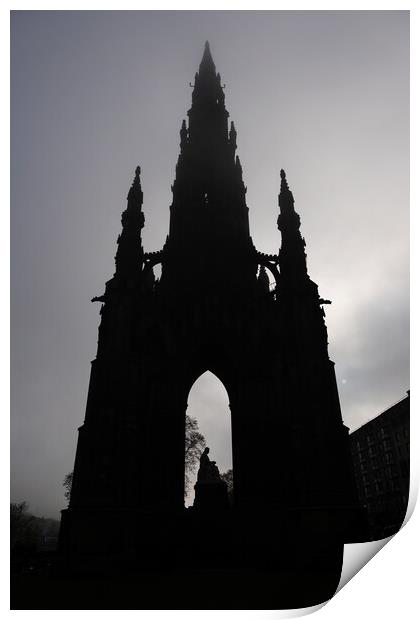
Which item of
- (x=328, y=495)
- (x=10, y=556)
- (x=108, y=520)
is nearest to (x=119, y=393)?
(x=108, y=520)

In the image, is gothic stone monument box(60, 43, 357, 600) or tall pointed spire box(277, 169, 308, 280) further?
tall pointed spire box(277, 169, 308, 280)

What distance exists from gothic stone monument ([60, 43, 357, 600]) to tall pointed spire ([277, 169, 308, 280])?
0.07 m

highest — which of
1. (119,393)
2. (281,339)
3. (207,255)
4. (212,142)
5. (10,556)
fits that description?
(212,142)

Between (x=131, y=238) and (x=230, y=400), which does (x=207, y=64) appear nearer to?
(x=131, y=238)

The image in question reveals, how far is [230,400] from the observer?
20812 millimetres

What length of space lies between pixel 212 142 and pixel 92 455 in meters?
25.3

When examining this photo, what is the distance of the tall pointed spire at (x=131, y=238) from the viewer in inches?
820

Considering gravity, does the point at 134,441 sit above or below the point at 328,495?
above

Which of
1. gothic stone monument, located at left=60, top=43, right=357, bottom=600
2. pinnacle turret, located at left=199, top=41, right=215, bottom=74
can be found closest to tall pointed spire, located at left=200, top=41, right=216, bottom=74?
pinnacle turret, located at left=199, top=41, right=215, bottom=74

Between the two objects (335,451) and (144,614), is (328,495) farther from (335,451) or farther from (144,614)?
(144,614)

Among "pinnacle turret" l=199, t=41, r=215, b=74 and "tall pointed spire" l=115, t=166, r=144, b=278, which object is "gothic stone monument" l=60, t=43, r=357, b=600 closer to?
"tall pointed spire" l=115, t=166, r=144, b=278

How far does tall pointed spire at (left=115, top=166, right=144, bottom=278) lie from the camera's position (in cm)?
2083
